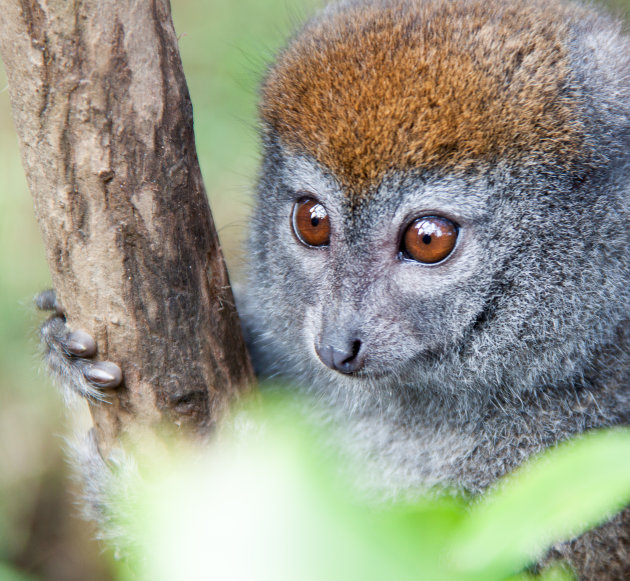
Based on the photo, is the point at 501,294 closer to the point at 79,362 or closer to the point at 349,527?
the point at 79,362

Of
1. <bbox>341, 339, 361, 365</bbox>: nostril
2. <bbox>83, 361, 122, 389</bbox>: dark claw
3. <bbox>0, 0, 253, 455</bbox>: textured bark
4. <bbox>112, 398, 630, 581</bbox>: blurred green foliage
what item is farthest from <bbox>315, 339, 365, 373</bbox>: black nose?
<bbox>112, 398, 630, 581</bbox>: blurred green foliage

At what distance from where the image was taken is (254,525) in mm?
1055

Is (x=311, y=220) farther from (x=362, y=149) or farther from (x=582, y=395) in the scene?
(x=582, y=395)

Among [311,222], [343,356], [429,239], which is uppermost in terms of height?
[429,239]

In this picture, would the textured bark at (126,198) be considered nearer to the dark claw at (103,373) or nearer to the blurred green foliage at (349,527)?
the dark claw at (103,373)

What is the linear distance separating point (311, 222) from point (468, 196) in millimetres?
683

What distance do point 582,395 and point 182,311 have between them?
5.55 ft

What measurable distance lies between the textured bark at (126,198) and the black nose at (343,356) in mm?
516

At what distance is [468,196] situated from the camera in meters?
2.57

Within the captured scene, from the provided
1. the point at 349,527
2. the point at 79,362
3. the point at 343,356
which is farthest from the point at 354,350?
the point at 349,527

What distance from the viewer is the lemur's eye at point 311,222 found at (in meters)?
2.87

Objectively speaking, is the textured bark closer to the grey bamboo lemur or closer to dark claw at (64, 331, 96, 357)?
dark claw at (64, 331, 96, 357)

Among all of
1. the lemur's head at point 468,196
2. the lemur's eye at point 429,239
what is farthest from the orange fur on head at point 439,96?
the lemur's eye at point 429,239

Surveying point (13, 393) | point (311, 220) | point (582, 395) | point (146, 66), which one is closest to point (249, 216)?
point (311, 220)
